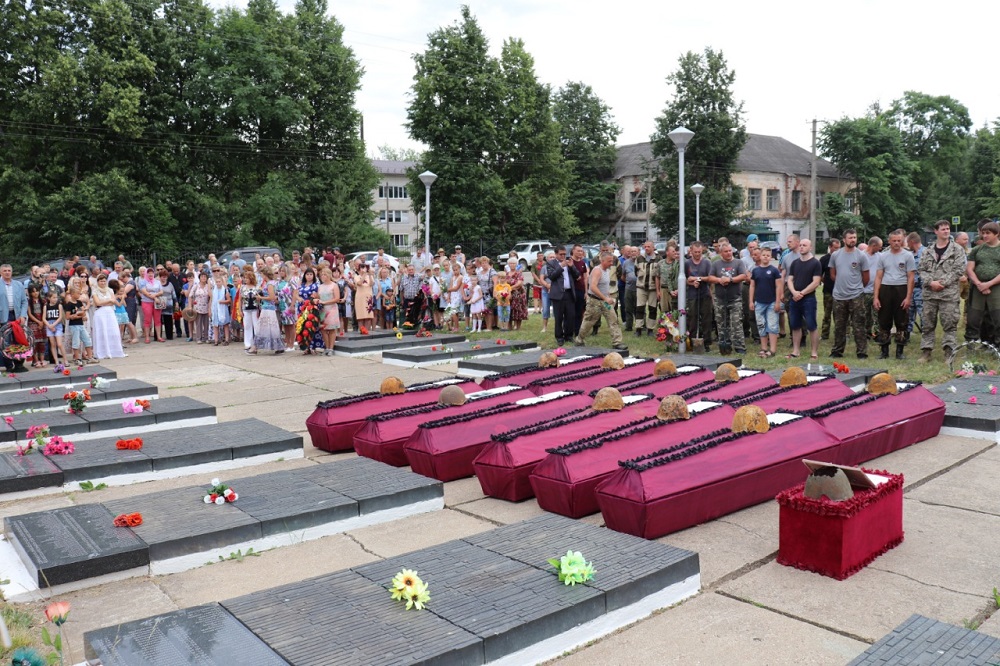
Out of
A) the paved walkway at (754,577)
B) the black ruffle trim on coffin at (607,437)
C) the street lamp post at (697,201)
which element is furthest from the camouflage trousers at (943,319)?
the street lamp post at (697,201)

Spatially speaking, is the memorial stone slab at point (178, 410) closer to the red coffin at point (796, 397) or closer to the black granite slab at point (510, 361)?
the black granite slab at point (510, 361)

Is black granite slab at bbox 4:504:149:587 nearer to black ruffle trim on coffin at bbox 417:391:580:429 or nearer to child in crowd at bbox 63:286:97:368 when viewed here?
black ruffle trim on coffin at bbox 417:391:580:429

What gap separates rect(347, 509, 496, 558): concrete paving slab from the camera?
5.19 metres

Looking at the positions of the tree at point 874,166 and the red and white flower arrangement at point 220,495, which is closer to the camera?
the red and white flower arrangement at point 220,495

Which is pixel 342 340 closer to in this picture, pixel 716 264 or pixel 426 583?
pixel 716 264

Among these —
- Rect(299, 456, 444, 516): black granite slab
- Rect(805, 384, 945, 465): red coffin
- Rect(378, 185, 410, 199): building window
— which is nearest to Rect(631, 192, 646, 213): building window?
Rect(378, 185, 410, 199): building window

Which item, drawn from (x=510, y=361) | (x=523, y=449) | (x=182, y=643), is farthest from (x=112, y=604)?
(x=510, y=361)

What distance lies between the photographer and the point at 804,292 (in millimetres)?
11930

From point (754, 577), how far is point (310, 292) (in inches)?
475

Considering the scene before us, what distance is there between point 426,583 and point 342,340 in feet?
41.1

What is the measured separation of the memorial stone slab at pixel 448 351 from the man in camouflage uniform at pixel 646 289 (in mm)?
2792

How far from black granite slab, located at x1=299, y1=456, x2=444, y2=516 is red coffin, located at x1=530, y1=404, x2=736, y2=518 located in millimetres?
851

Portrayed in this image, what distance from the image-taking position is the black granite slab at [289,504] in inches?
207

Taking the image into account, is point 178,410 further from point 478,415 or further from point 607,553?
point 607,553
